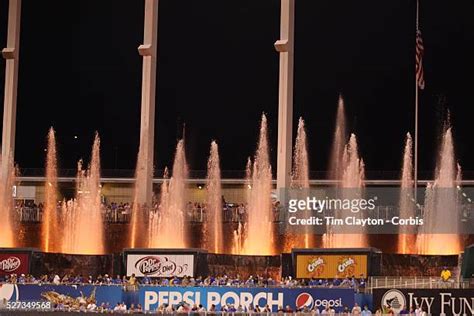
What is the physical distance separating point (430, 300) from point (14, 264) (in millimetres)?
17820

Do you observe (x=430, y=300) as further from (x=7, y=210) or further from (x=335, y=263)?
(x=7, y=210)

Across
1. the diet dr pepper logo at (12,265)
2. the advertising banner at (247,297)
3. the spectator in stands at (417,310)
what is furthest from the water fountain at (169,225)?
→ the spectator in stands at (417,310)

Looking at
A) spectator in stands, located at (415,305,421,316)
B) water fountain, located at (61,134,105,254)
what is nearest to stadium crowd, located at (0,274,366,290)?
spectator in stands, located at (415,305,421,316)

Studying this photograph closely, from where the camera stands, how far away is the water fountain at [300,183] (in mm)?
43562

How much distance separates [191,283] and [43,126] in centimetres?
4333

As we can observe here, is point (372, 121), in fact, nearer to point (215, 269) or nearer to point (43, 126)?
point (43, 126)

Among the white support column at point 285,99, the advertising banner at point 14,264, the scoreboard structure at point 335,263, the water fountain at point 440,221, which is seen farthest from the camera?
the white support column at point 285,99

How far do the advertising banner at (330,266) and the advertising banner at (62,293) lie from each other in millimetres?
7766

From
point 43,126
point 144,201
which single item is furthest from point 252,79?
point 144,201

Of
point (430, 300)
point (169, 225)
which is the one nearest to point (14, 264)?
point (169, 225)

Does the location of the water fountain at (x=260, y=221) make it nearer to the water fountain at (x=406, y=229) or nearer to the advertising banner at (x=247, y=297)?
the water fountain at (x=406, y=229)

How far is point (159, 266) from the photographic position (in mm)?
38344

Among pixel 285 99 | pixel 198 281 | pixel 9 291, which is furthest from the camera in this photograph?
pixel 285 99

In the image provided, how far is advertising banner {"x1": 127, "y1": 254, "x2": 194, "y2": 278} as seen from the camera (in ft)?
125
